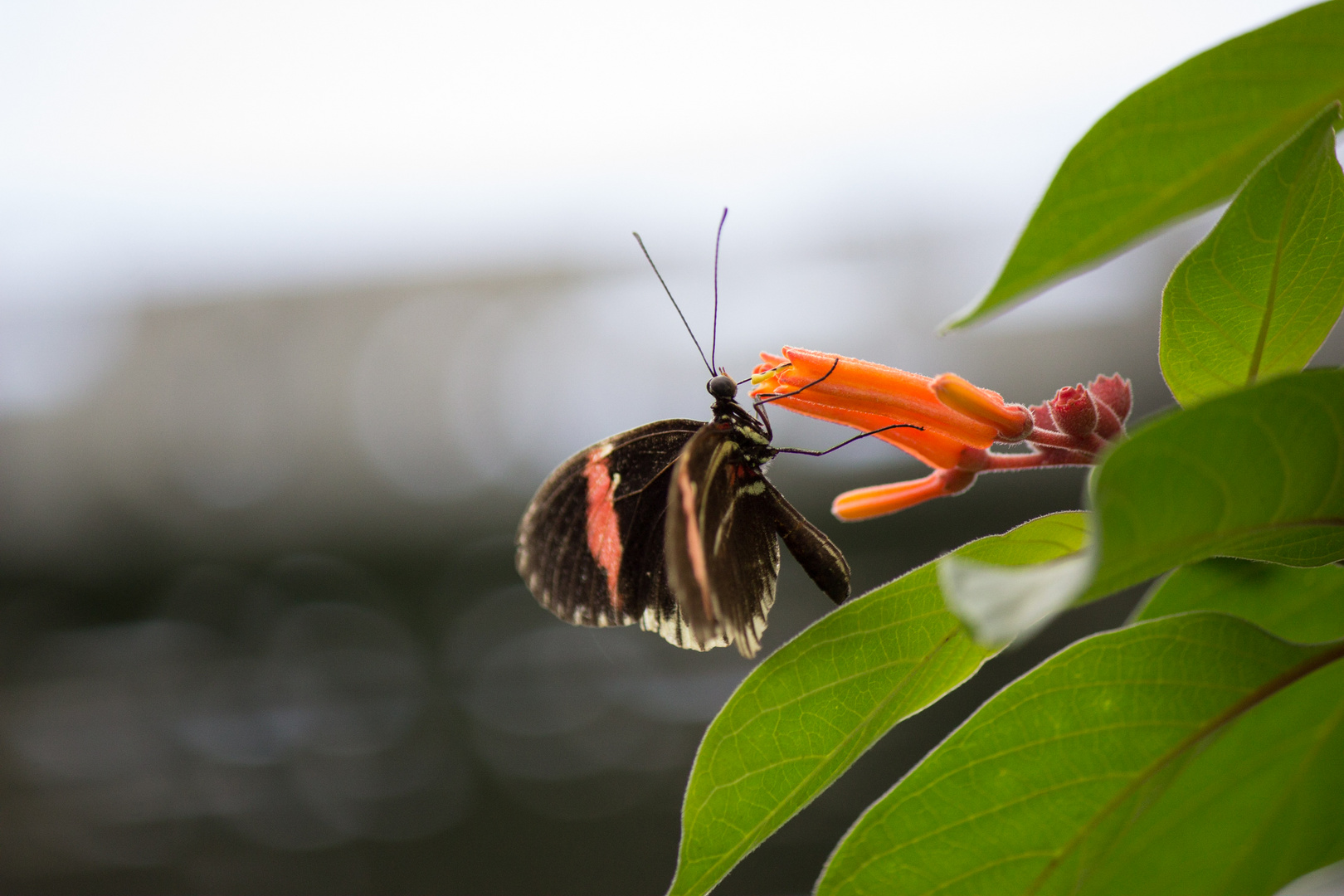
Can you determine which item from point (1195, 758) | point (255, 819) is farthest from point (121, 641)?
point (1195, 758)

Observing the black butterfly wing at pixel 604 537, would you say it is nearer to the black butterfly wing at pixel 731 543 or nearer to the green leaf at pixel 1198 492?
the black butterfly wing at pixel 731 543

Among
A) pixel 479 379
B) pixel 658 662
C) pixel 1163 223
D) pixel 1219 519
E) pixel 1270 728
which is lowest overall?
pixel 658 662

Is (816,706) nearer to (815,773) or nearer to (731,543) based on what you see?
(815,773)

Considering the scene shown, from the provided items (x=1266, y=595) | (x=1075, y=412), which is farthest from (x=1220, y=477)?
(x=1266, y=595)

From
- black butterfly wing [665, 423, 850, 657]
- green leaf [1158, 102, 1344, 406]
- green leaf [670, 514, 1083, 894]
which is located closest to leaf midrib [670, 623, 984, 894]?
green leaf [670, 514, 1083, 894]

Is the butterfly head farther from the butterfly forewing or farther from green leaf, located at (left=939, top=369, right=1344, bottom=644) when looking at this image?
green leaf, located at (left=939, top=369, right=1344, bottom=644)

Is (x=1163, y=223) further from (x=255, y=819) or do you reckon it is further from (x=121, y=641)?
(x=121, y=641)
